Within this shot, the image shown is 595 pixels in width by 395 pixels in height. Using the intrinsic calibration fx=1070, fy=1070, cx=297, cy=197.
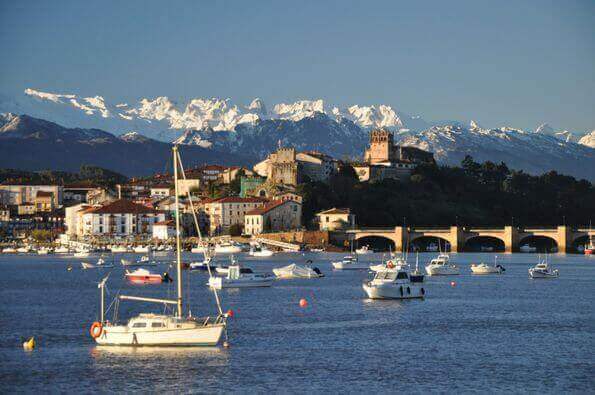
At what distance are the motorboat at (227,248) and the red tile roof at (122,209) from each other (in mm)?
29988

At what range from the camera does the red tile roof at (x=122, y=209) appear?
598ft

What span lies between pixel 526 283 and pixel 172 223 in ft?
306

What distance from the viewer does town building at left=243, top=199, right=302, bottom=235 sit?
166000mm

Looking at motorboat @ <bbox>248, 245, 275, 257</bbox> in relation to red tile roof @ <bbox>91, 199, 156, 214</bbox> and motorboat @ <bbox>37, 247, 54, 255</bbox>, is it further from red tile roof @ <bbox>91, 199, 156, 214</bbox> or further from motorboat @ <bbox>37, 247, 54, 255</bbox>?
motorboat @ <bbox>37, 247, 54, 255</bbox>

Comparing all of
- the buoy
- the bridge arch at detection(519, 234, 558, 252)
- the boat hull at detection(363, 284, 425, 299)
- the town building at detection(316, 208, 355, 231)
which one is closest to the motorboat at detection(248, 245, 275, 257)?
the town building at detection(316, 208, 355, 231)

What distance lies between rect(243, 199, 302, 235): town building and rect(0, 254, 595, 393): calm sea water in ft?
281

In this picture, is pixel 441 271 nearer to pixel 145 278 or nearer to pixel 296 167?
pixel 145 278

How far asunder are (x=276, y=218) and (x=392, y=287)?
317 feet

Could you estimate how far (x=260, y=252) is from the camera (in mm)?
142875

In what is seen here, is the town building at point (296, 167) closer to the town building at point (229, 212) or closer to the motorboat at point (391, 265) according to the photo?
the town building at point (229, 212)

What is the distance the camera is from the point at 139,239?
17675cm

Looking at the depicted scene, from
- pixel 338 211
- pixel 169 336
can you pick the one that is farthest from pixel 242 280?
pixel 338 211

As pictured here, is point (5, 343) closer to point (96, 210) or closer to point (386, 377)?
point (386, 377)

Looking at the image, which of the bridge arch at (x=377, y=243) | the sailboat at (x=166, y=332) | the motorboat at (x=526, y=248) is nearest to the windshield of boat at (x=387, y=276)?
the sailboat at (x=166, y=332)
